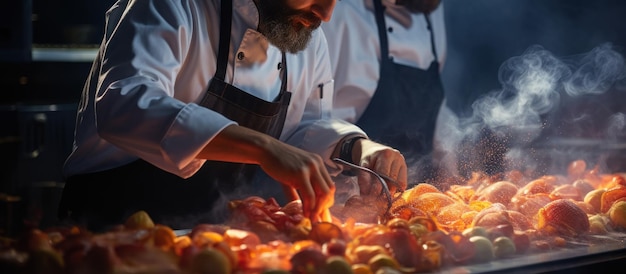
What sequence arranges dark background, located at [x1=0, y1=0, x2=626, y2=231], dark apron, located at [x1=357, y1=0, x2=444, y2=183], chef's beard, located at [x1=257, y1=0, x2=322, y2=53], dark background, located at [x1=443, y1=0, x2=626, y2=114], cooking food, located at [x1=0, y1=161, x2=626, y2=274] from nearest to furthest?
cooking food, located at [x1=0, y1=161, x2=626, y2=274] → chef's beard, located at [x1=257, y1=0, x2=322, y2=53] → dark apron, located at [x1=357, y1=0, x2=444, y2=183] → dark background, located at [x1=0, y1=0, x2=626, y2=231] → dark background, located at [x1=443, y1=0, x2=626, y2=114]

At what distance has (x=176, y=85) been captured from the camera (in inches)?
95.7

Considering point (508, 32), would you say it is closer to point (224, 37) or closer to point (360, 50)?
point (360, 50)

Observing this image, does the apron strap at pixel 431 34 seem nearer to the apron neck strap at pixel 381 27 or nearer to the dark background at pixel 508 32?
the apron neck strap at pixel 381 27

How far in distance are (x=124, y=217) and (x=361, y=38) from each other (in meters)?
1.95

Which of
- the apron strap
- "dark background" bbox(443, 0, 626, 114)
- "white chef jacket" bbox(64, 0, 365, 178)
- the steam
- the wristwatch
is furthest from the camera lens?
"dark background" bbox(443, 0, 626, 114)

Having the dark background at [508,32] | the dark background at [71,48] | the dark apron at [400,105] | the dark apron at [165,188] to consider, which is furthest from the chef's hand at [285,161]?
the dark background at [508,32]

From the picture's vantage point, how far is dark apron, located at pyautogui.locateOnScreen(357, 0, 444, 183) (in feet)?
13.3

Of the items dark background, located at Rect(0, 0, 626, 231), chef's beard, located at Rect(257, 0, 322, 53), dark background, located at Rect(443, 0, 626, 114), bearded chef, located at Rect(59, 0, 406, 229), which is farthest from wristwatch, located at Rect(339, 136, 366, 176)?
dark background, located at Rect(443, 0, 626, 114)

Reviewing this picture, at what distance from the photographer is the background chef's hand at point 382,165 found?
232 centimetres

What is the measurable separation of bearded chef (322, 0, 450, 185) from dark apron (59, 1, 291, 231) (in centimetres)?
143

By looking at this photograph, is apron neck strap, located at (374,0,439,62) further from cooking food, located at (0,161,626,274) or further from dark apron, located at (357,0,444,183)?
cooking food, located at (0,161,626,274)

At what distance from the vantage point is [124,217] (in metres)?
2.47

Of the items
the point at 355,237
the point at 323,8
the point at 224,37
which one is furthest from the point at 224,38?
the point at 355,237

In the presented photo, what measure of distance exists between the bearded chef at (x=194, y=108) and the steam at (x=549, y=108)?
0.90 m
